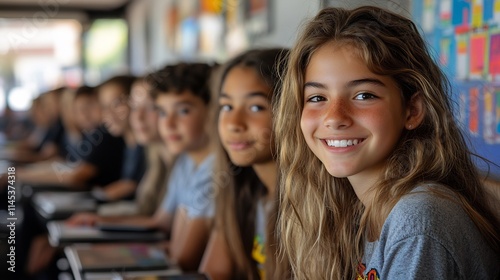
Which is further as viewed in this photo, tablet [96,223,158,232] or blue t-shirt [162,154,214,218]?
tablet [96,223,158,232]

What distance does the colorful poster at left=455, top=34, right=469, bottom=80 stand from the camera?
1.46 m

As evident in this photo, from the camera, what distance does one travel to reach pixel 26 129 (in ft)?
23.3

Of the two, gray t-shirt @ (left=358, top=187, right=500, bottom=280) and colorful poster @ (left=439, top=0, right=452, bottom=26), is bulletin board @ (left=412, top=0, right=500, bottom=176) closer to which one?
colorful poster @ (left=439, top=0, right=452, bottom=26)

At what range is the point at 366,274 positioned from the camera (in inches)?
42.6

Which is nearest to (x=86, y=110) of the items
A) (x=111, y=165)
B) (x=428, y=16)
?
(x=111, y=165)

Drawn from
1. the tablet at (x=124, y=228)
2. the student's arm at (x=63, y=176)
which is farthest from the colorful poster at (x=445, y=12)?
the student's arm at (x=63, y=176)

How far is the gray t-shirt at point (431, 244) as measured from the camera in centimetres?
91

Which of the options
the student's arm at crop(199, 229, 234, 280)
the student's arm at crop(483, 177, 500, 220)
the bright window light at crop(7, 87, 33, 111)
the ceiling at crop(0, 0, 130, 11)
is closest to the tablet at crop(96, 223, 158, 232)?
the student's arm at crop(199, 229, 234, 280)

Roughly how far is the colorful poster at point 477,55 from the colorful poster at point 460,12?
0.04 metres

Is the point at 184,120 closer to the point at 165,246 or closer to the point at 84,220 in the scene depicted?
the point at 165,246

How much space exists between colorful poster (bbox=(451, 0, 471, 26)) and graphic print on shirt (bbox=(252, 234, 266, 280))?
72 cm

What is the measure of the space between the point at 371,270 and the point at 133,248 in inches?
47.6

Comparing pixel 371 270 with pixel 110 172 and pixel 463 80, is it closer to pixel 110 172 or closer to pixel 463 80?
pixel 463 80

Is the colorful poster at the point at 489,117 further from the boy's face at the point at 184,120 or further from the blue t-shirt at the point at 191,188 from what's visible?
the boy's face at the point at 184,120
